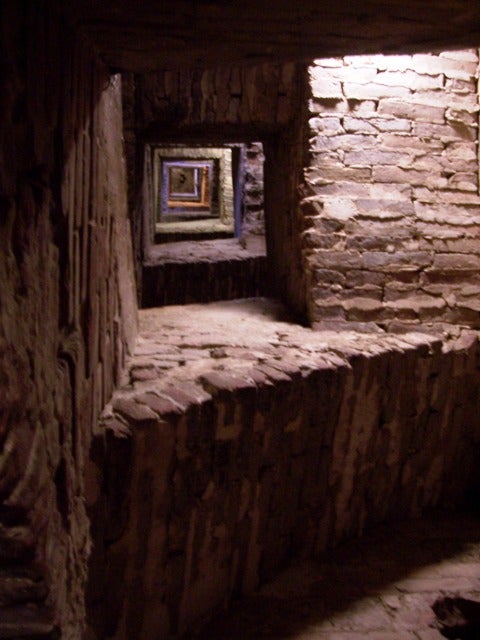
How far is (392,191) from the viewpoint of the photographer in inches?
123

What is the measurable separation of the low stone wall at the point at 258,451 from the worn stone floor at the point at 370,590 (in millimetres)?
79

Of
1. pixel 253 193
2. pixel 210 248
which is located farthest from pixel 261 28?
pixel 210 248

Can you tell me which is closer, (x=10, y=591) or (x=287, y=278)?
(x=10, y=591)

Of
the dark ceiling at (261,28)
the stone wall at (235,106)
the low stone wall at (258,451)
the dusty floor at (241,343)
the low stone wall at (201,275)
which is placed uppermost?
the stone wall at (235,106)

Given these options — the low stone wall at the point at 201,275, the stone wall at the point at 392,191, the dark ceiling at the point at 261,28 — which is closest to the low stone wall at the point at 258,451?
the stone wall at the point at 392,191

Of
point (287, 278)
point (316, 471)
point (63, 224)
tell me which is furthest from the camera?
point (287, 278)

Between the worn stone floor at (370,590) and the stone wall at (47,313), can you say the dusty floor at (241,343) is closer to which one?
the stone wall at (47,313)

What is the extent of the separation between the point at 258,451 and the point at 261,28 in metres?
1.48

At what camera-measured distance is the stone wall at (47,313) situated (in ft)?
3.37

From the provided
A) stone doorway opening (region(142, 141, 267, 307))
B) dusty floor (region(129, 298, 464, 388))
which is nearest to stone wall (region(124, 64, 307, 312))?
dusty floor (region(129, 298, 464, 388))

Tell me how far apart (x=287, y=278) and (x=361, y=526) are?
151cm

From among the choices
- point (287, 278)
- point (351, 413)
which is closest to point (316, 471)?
point (351, 413)

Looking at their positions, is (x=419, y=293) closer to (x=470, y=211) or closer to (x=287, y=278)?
(x=470, y=211)

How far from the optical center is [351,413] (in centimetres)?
265
